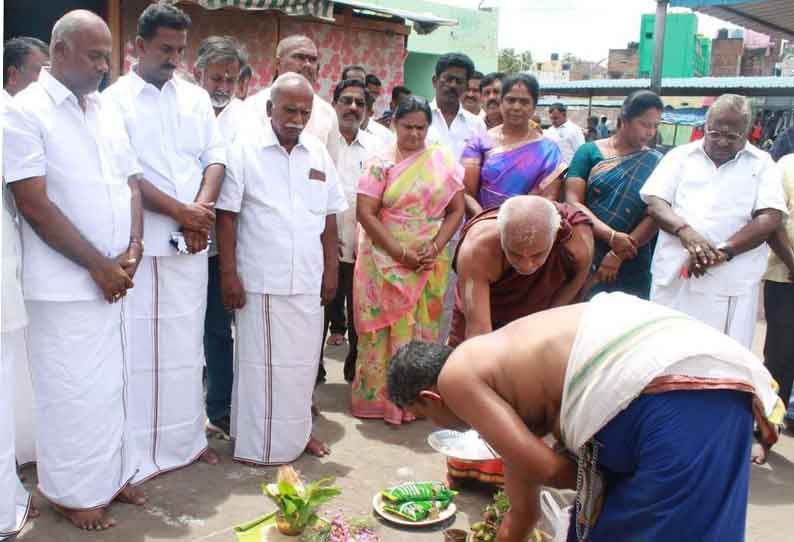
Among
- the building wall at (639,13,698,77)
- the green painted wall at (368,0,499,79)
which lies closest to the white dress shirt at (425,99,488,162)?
the green painted wall at (368,0,499,79)

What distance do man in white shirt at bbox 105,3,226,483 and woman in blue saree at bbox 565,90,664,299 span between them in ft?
7.13

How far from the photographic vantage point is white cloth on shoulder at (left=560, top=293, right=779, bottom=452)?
215 centimetres

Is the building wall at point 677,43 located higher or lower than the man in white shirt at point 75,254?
higher

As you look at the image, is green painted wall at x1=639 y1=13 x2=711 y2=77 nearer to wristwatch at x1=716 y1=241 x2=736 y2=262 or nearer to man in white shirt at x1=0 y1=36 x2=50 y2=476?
wristwatch at x1=716 y1=241 x2=736 y2=262

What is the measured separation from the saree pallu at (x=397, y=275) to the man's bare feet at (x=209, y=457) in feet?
3.39

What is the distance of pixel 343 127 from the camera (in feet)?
17.9

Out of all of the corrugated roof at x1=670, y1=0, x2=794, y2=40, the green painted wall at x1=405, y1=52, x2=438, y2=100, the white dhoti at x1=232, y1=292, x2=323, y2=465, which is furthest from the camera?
the green painted wall at x1=405, y1=52, x2=438, y2=100

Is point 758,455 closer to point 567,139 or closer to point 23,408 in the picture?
point 23,408

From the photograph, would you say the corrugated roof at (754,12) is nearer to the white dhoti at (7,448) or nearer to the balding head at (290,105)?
the balding head at (290,105)

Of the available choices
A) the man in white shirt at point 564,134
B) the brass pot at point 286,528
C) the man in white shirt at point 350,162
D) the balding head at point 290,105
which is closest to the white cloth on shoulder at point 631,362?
the brass pot at point 286,528

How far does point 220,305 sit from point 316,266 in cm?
67

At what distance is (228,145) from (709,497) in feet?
9.24

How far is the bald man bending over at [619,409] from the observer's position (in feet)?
6.98

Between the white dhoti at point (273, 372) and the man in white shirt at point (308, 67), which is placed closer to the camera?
the white dhoti at point (273, 372)
